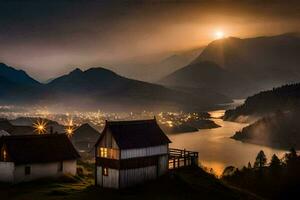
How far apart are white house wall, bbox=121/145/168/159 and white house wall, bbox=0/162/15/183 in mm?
14252

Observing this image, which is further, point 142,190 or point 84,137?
point 84,137

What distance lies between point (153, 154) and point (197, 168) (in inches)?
315

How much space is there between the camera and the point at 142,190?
169ft

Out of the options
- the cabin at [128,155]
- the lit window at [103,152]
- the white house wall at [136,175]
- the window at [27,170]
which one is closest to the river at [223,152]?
the cabin at [128,155]

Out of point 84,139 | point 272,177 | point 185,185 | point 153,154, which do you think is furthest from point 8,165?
point 84,139

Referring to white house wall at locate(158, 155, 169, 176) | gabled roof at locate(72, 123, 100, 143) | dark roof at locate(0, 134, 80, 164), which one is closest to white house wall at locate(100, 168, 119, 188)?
white house wall at locate(158, 155, 169, 176)

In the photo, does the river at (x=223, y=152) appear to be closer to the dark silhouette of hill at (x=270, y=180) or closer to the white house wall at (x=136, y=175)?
the dark silhouette of hill at (x=270, y=180)

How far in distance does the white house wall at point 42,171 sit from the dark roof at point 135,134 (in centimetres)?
1040

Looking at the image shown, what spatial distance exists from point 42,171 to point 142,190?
1417 cm

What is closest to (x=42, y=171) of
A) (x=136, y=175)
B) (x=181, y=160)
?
(x=136, y=175)

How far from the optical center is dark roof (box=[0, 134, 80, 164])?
57875 mm

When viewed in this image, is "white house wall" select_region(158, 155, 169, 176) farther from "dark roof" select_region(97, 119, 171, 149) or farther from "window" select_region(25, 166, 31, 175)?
"window" select_region(25, 166, 31, 175)

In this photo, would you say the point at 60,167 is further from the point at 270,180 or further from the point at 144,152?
the point at 270,180

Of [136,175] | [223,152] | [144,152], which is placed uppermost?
[144,152]
